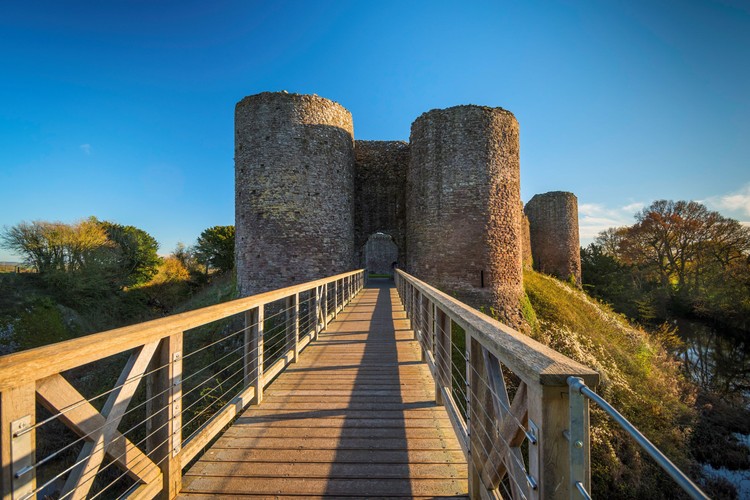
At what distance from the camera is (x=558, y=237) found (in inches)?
856

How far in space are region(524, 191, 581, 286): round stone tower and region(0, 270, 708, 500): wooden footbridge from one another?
20400mm

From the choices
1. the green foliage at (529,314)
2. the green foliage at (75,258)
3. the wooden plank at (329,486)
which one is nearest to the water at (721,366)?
the green foliage at (529,314)

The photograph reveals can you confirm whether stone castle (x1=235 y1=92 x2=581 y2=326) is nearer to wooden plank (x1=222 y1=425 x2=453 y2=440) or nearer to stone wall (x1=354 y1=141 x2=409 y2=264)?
stone wall (x1=354 y1=141 x2=409 y2=264)

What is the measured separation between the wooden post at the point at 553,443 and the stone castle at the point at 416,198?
1115 cm

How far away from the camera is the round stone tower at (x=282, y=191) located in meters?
12.1

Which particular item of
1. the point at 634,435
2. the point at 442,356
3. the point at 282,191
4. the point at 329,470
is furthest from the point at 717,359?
the point at 634,435

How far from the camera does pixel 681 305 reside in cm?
1884

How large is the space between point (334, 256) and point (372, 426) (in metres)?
10.3

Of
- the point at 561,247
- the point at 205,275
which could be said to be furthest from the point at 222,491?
the point at 205,275

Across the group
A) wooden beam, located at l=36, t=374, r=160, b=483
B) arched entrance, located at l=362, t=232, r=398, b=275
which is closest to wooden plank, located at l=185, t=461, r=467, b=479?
wooden beam, located at l=36, t=374, r=160, b=483

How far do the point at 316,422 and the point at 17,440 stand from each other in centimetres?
206

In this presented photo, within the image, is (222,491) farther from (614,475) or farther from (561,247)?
(561,247)

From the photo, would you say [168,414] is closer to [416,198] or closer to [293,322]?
[293,322]

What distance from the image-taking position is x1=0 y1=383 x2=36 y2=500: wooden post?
1.07m
